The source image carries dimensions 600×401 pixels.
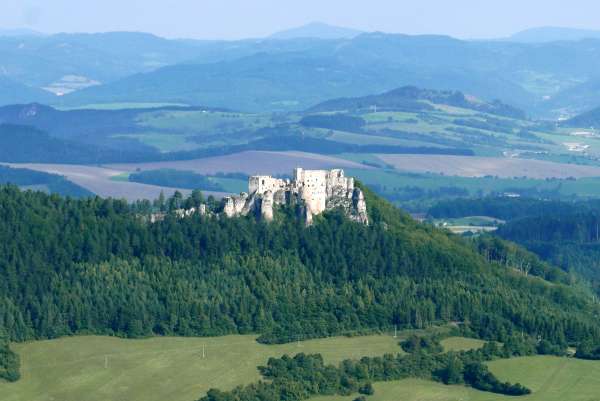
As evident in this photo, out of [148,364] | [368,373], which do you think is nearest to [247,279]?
[148,364]

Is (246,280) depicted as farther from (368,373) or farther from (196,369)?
(368,373)

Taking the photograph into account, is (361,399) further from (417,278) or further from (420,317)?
(417,278)

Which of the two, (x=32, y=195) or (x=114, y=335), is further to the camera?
(x=32, y=195)

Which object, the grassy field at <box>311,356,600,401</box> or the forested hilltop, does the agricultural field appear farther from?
the forested hilltop

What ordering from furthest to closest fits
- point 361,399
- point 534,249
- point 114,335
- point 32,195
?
1. point 534,249
2. point 32,195
3. point 114,335
4. point 361,399

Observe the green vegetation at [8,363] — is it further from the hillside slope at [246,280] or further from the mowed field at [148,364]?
the hillside slope at [246,280]


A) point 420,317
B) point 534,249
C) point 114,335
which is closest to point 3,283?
Answer: point 114,335

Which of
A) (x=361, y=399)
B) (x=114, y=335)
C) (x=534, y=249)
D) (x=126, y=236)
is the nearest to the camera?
(x=361, y=399)

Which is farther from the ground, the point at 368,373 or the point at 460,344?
the point at 460,344
